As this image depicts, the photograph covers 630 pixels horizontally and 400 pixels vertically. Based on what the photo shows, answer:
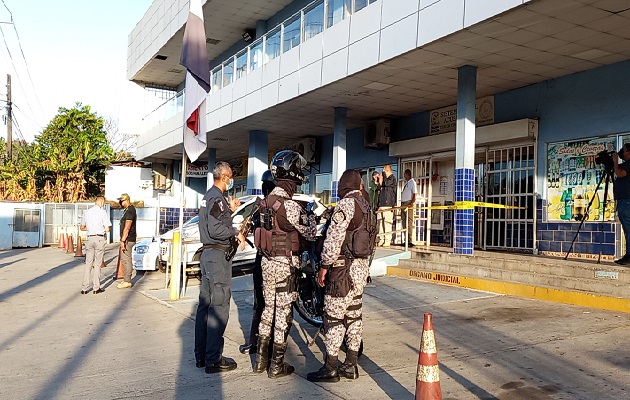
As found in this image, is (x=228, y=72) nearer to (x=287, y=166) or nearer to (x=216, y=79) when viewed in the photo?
(x=216, y=79)

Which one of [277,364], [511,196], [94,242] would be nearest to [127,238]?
[94,242]

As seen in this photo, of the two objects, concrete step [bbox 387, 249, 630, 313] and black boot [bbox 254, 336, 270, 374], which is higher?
concrete step [bbox 387, 249, 630, 313]

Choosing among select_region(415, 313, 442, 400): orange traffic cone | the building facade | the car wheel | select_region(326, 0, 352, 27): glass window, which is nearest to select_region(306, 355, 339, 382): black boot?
select_region(415, 313, 442, 400): orange traffic cone

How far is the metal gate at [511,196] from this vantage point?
39.4ft

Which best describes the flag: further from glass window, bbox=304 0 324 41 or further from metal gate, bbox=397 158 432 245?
metal gate, bbox=397 158 432 245

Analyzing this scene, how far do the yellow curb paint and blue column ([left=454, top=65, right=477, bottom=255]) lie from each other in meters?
1.02

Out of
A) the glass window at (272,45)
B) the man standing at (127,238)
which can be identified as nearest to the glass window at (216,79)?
the glass window at (272,45)

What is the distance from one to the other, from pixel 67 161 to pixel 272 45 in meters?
19.1

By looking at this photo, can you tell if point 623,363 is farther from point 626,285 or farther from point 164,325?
point 164,325

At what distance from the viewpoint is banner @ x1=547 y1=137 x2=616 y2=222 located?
10.6 metres

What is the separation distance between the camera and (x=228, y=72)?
18031 mm

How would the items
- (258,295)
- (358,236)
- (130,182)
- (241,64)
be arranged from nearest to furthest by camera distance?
1. (358,236)
2. (258,295)
3. (241,64)
4. (130,182)

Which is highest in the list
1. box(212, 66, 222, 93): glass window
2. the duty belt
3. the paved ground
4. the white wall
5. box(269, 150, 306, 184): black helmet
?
box(212, 66, 222, 93): glass window

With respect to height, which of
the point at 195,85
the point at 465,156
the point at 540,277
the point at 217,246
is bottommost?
the point at 540,277
